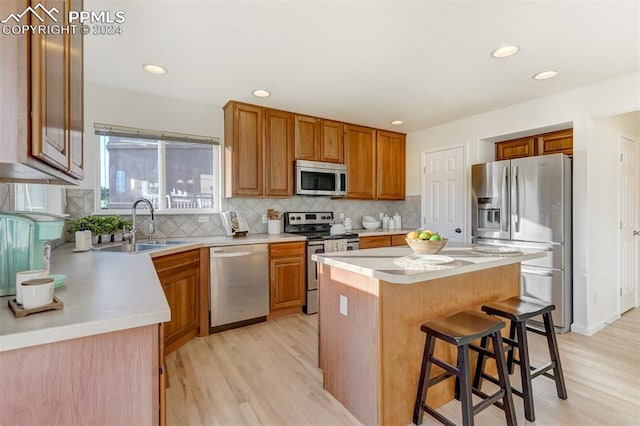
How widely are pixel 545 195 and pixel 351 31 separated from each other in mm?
2524

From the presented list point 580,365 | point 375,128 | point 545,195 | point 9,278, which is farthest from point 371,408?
point 375,128

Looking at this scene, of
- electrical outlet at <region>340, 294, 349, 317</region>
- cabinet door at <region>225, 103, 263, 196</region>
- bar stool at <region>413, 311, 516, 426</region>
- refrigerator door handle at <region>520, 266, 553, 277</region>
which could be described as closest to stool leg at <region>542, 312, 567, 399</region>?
bar stool at <region>413, 311, 516, 426</region>

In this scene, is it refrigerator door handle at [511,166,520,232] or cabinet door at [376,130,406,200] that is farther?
cabinet door at [376,130,406,200]

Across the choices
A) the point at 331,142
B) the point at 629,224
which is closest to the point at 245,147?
the point at 331,142

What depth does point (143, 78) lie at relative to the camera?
285cm

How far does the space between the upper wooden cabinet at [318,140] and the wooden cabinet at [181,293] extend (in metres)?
1.80

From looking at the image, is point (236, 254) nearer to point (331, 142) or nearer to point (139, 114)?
point (139, 114)

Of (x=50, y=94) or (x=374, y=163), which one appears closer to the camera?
(x=50, y=94)

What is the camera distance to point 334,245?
3695 mm

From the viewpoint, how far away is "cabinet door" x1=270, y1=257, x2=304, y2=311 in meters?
3.36

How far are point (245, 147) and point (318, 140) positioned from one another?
100 cm

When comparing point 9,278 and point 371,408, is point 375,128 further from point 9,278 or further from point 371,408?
point 9,278

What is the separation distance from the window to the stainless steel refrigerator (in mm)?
3263

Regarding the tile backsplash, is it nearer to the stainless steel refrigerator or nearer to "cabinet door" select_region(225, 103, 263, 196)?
"cabinet door" select_region(225, 103, 263, 196)
